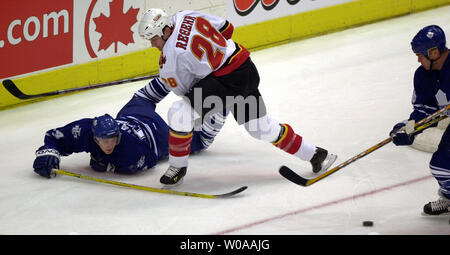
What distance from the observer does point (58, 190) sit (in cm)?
443

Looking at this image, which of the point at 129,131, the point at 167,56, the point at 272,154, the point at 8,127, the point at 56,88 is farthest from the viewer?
the point at 56,88

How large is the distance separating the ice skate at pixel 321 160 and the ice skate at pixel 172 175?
0.71 meters

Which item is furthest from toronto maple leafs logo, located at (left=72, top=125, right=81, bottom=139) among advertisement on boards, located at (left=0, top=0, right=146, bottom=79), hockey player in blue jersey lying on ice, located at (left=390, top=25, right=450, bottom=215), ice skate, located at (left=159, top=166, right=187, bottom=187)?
hockey player in blue jersey lying on ice, located at (left=390, top=25, right=450, bottom=215)

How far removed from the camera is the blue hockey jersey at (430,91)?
375 cm

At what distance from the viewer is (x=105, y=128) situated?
4332 millimetres

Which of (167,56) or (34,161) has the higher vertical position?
(167,56)

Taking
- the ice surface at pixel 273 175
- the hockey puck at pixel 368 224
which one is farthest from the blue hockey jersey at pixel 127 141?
the hockey puck at pixel 368 224

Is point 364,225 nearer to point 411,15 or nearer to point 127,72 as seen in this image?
point 127,72

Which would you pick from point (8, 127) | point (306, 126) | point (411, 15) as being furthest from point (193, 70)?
point (411, 15)

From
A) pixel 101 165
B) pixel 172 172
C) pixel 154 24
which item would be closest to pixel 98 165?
pixel 101 165

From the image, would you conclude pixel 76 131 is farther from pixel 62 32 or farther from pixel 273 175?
pixel 62 32

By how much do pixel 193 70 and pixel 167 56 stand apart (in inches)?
5.9

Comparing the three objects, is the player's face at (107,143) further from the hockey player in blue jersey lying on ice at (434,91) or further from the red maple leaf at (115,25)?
the red maple leaf at (115,25)

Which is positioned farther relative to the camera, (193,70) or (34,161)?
(34,161)
